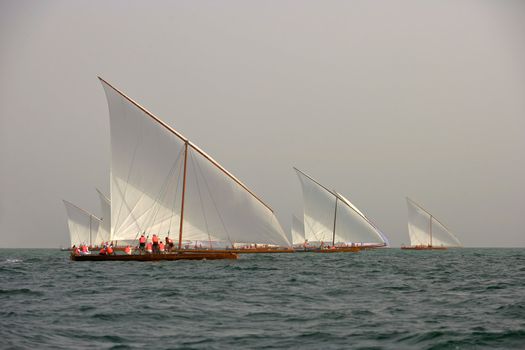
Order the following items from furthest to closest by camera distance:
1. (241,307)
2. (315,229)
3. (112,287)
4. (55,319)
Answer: (315,229) < (112,287) < (241,307) < (55,319)

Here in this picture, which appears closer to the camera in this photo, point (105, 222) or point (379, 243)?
point (379, 243)

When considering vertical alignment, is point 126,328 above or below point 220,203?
below

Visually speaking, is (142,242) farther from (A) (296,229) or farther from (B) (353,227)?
(A) (296,229)

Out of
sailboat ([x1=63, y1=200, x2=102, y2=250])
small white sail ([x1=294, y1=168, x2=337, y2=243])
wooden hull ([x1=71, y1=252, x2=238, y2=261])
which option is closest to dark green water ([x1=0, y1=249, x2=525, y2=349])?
wooden hull ([x1=71, y1=252, x2=238, y2=261])

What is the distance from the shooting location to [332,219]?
113062 millimetres

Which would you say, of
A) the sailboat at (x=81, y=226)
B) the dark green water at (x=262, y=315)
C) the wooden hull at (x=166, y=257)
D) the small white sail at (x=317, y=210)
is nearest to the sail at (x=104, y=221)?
the sailboat at (x=81, y=226)

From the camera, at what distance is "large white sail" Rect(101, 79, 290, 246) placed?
5603 centimetres

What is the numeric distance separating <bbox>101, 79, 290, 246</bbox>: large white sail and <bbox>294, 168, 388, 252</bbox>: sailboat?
49.7 m

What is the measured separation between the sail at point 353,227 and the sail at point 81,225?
57.1 meters

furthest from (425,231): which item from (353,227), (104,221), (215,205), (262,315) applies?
(262,315)

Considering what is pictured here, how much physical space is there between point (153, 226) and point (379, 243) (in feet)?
221

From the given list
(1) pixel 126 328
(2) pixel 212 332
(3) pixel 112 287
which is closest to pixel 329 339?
(2) pixel 212 332

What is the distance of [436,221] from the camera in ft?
563

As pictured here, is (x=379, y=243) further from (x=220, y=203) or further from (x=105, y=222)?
(x=220, y=203)
